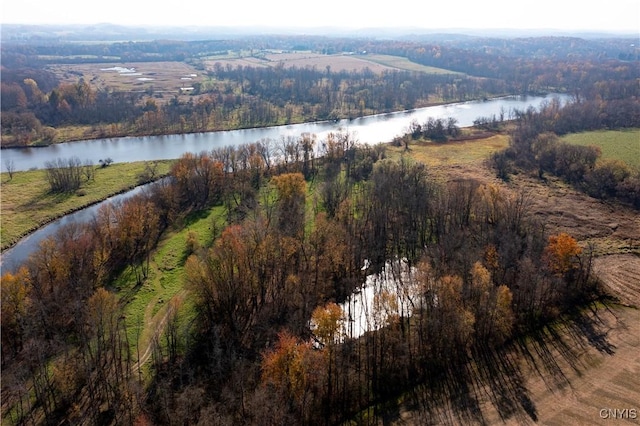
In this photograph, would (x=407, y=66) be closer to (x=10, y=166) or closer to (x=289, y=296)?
(x=10, y=166)

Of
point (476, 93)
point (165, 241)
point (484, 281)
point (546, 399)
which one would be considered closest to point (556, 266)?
point (484, 281)

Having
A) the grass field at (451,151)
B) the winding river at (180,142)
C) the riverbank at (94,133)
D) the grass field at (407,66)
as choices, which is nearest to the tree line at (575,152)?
the grass field at (451,151)

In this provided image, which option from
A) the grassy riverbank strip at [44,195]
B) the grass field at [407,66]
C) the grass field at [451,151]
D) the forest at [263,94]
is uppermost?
the grass field at [407,66]

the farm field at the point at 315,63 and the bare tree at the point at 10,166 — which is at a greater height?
the farm field at the point at 315,63

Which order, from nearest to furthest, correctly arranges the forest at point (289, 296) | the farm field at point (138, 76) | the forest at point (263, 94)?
the forest at point (289, 296) → the forest at point (263, 94) → the farm field at point (138, 76)

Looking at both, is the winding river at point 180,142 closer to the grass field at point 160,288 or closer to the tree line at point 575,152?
the grass field at point 160,288

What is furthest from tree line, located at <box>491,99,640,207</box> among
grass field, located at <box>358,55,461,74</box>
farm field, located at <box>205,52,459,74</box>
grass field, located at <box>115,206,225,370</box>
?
farm field, located at <box>205,52,459,74</box>

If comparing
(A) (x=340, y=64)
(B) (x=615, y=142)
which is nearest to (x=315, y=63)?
(A) (x=340, y=64)
